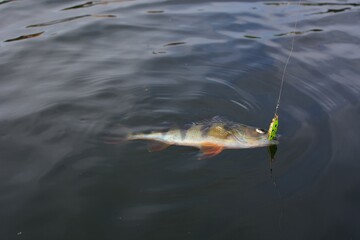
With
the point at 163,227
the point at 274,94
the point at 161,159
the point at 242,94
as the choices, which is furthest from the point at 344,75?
the point at 163,227

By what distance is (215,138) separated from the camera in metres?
5.25

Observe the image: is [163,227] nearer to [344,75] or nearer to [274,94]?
[274,94]

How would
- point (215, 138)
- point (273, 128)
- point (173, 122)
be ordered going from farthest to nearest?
point (173, 122) → point (215, 138) → point (273, 128)

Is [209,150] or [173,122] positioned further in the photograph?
[173,122]

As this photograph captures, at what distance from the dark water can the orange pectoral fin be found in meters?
0.09

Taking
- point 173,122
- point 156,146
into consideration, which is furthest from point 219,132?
point 173,122

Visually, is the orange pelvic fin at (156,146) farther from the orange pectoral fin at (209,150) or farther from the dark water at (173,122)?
the orange pectoral fin at (209,150)

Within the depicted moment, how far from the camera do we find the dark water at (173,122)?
4488 mm

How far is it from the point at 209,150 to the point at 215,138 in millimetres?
176

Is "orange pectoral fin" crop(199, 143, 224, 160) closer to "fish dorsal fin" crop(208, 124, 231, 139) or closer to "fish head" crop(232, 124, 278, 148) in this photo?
"fish dorsal fin" crop(208, 124, 231, 139)

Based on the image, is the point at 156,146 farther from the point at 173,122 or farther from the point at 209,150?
the point at 173,122

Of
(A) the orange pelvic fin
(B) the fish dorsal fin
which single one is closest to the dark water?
(A) the orange pelvic fin

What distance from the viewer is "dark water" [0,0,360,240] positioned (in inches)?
177

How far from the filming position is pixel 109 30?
387 inches
